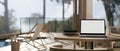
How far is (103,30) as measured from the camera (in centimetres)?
394

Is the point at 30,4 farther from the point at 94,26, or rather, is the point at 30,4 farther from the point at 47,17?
the point at 94,26

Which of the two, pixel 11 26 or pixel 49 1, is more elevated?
pixel 49 1

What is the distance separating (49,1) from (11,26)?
8.56 ft

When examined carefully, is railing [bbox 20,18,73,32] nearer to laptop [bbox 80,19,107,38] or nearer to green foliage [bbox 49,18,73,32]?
green foliage [bbox 49,18,73,32]

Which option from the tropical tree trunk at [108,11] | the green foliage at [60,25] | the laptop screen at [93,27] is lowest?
the green foliage at [60,25]

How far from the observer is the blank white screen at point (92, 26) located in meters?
3.96

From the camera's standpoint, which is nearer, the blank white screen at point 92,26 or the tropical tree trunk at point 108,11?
the blank white screen at point 92,26

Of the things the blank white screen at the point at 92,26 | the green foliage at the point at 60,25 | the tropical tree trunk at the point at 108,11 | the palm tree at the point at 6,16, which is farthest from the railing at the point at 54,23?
the blank white screen at the point at 92,26

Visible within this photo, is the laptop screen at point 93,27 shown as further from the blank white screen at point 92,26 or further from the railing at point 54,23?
the railing at point 54,23

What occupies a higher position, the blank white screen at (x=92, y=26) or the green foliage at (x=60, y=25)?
the blank white screen at (x=92, y=26)

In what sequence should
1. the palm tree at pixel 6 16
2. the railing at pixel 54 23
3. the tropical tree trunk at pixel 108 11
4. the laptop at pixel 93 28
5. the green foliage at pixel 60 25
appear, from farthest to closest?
the green foliage at pixel 60 25
the railing at pixel 54 23
the tropical tree trunk at pixel 108 11
the palm tree at pixel 6 16
the laptop at pixel 93 28

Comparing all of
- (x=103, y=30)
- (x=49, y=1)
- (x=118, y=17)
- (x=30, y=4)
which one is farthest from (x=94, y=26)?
(x=49, y=1)

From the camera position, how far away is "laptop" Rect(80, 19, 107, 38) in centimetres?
393

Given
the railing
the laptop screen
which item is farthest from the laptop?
the railing
